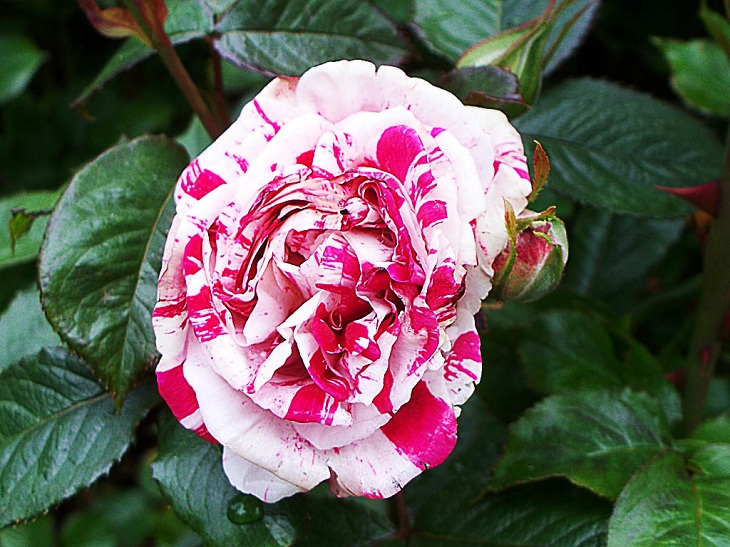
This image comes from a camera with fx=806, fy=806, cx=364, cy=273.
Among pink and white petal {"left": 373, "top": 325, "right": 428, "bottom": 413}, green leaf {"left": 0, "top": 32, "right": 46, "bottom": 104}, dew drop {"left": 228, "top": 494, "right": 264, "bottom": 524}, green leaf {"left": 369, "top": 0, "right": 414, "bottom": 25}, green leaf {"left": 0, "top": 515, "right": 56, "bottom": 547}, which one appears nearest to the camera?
pink and white petal {"left": 373, "top": 325, "right": 428, "bottom": 413}

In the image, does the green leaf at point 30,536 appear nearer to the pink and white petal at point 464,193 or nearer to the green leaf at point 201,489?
the green leaf at point 201,489

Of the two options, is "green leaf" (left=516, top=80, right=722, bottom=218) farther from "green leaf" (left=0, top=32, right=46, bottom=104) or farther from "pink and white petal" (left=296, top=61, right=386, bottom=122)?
"green leaf" (left=0, top=32, right=46, bottom=104)

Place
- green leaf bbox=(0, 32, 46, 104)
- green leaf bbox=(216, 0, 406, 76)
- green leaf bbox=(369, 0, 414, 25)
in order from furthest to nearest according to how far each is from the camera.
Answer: green leaf bbox=(0, 32, 46, 104)
green leaf bbox=(369, 0, 414, 25)
green leaf bbox=(216, 0, 406, 76)

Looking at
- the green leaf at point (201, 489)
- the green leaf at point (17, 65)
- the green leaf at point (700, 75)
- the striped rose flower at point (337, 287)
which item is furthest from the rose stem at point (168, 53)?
the green leaf at point (17, 65)

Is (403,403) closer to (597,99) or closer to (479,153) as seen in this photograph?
(479,153)

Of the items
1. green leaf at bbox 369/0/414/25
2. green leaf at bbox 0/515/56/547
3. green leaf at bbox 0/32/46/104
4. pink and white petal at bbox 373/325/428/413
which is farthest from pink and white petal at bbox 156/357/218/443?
green leaf at bbox 0/32/46/104
